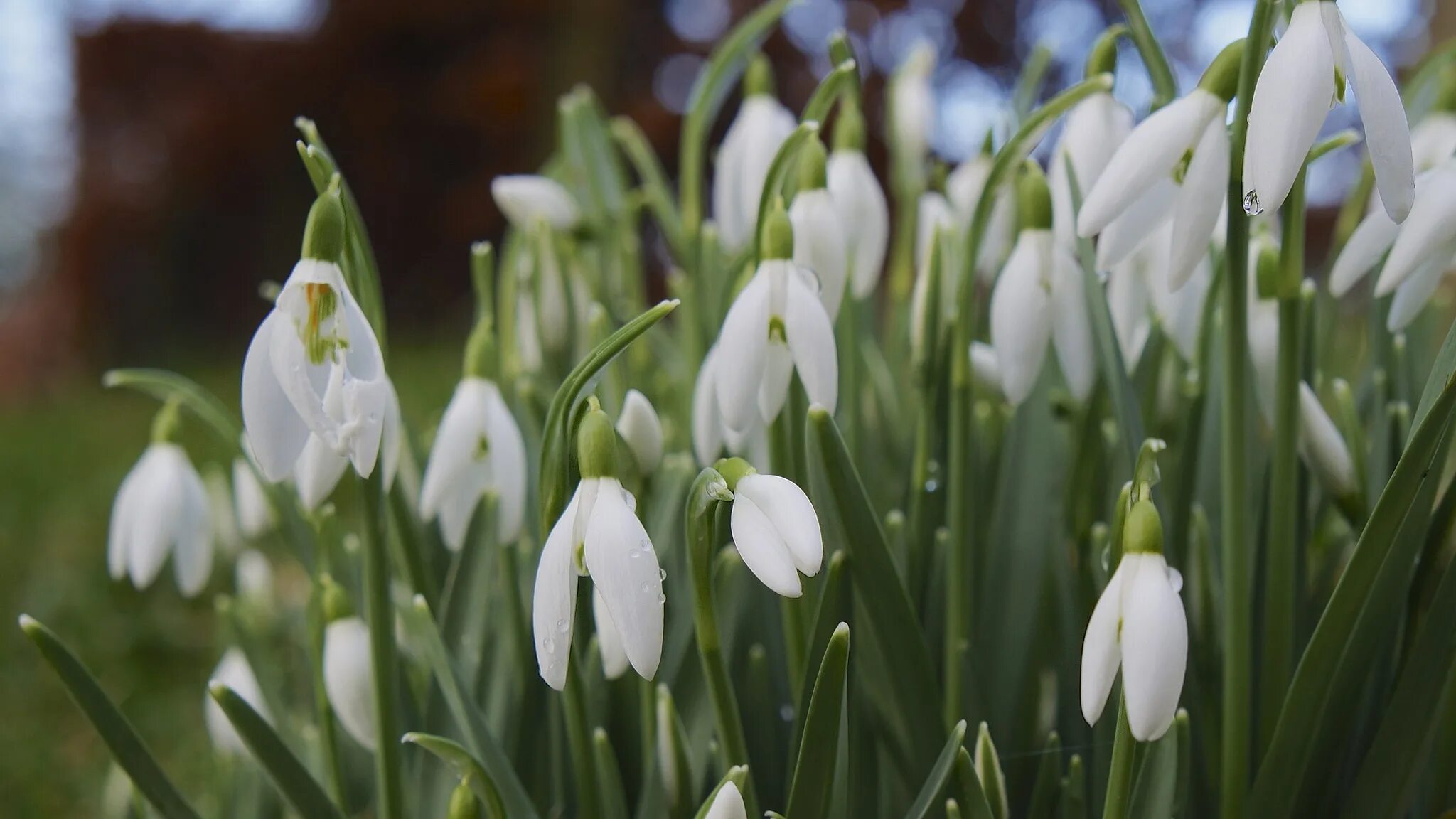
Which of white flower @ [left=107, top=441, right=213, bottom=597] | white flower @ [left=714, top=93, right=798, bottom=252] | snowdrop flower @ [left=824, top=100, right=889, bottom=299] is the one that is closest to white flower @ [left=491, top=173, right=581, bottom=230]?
white flower @ [left=714, top=93, right=798, bottom=252]

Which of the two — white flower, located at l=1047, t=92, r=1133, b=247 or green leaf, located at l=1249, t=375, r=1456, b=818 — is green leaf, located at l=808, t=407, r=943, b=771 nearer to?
green leaf, located at l=1249, t=375, r=1456, b=818

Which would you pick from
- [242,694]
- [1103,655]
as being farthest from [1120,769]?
[242,694]

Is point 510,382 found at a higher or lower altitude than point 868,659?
higher

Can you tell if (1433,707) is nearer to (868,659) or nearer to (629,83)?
(868,659)

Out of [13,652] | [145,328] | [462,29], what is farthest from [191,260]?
[13,652]

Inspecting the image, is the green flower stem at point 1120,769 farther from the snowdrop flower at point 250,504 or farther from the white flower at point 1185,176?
the snowdrop flower at point 250,504

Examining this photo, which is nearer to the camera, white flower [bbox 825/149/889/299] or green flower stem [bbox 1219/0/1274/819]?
green flower stem [bbox 1219/0/1274/819]
